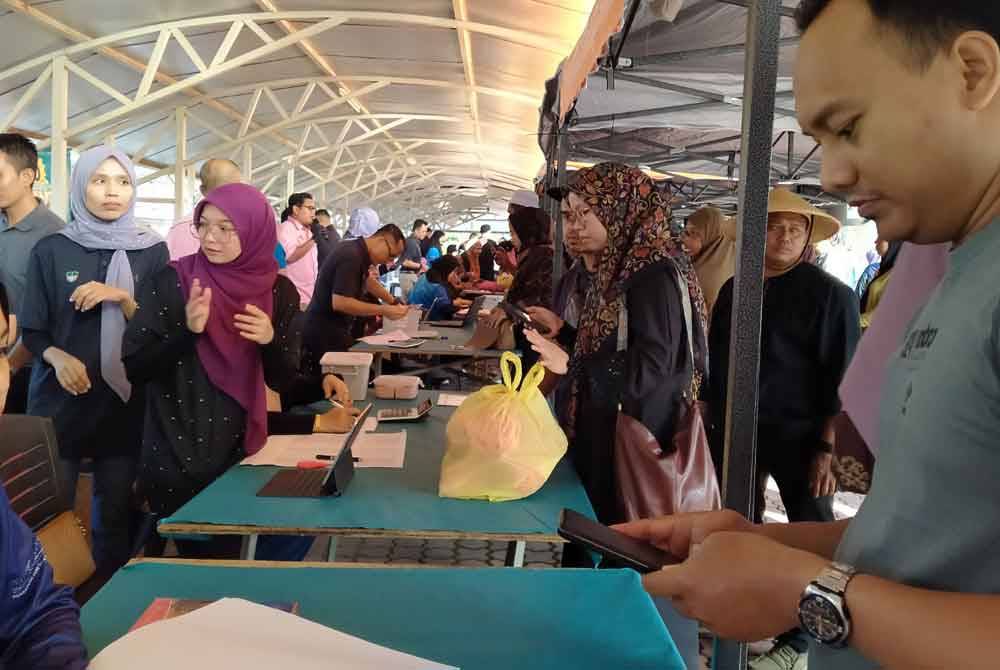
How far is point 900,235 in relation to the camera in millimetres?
725

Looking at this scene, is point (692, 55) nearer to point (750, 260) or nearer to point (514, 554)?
point (750, 260)

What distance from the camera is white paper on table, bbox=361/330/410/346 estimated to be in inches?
A: 190

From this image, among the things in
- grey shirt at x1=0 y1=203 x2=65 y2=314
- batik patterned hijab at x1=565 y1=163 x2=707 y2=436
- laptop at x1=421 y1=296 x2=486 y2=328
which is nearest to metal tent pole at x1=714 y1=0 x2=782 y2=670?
batik patterned hijab at x1=565 y1=163 x2=707 y2=436

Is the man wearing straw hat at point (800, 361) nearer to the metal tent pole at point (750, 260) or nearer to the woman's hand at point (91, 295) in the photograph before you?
the metal tent pole at point (750, 260)

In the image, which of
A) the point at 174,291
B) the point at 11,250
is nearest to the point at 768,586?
the point at 174,291

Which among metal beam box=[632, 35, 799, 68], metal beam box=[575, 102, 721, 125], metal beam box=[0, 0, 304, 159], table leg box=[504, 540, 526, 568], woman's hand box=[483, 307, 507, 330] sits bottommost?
table leg box=[504, 540, 526, 568]

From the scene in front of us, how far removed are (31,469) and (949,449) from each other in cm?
161

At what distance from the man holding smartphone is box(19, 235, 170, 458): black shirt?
241 centimetres

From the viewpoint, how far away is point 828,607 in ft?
2.26

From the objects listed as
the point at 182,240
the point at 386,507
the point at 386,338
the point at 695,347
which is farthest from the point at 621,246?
the point at 182,240

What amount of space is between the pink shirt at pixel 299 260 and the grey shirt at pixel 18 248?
3.29m

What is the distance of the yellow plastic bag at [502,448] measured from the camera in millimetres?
1916

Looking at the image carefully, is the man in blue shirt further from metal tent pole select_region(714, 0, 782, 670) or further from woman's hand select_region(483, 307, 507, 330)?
woman's hand select_region(483, 307, 507, 330)

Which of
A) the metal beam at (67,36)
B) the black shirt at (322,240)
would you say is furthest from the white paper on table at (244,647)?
the metal beam at (67,36)
